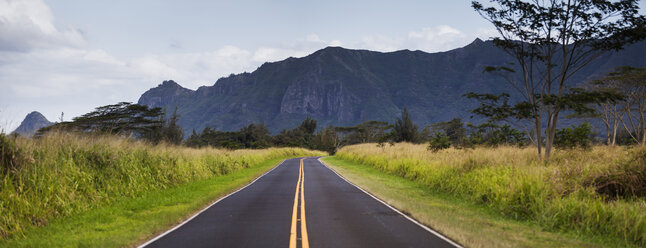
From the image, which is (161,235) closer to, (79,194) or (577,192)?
(79,194)

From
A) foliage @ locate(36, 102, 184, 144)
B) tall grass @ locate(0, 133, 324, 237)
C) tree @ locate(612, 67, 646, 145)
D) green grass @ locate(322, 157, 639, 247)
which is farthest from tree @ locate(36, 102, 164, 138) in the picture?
tree @ locate(612, 67, 646, 145)

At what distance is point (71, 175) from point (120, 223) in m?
3.14

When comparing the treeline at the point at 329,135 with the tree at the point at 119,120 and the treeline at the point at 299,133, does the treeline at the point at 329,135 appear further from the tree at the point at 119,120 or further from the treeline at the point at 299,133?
the tree at the point at 119,120

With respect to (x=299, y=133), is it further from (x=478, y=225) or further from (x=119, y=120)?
(x=478, y=225)

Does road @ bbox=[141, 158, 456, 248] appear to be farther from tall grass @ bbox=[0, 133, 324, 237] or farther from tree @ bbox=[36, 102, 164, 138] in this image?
tree @ bbox=[36, 102, 164, 138]

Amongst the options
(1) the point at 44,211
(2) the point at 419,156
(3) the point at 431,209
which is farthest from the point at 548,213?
(2) the point at 419,156

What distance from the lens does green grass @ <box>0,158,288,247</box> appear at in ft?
25.5

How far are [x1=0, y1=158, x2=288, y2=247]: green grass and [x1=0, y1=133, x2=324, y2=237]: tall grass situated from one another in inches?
16.8

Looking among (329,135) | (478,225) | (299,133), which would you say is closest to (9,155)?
(478,225)

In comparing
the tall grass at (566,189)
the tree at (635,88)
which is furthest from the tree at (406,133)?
the tall grass at (566,189)

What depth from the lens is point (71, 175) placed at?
1141cm

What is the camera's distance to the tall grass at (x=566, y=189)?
8.63m

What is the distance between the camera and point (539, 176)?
1151cm

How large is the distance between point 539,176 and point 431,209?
341 centimetres
